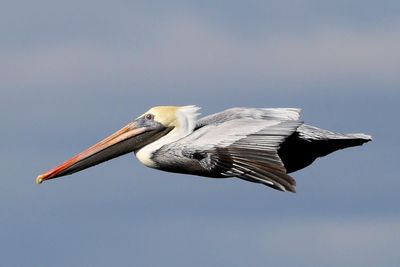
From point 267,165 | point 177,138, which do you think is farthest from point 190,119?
point 267,165

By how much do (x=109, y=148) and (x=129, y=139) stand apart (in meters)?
0.33

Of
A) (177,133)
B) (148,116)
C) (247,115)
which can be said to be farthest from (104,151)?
(247,115)

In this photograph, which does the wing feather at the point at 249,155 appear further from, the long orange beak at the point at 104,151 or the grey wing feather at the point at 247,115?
the long orange beak at the point at 104,151

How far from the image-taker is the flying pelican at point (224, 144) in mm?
25375

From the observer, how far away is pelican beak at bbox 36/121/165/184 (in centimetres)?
2762

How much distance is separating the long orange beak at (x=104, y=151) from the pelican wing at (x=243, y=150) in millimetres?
1471

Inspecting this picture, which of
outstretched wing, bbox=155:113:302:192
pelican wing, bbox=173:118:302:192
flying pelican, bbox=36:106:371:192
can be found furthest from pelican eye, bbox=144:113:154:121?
pelican wing, bbox=173:118:302:192

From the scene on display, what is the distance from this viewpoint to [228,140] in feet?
84.2

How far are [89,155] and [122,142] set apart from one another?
482 millimetres

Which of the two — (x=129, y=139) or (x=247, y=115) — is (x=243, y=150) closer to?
(x=247, y=115)

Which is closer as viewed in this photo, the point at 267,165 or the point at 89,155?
the point at 267,165

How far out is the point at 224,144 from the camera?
2561 centimetres

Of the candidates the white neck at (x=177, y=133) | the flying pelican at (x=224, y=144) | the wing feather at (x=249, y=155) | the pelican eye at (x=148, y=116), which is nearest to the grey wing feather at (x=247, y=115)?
the flying pelican at (x=224, y=144)

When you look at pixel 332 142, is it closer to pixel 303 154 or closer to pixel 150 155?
pixel 303 154
